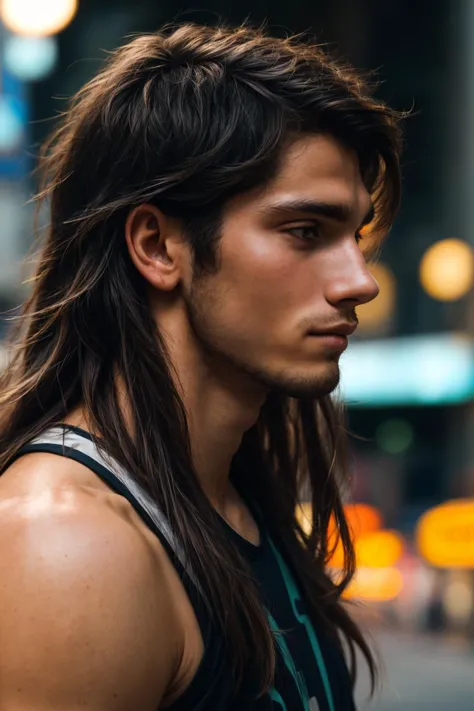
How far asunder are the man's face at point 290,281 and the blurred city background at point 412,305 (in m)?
10.9

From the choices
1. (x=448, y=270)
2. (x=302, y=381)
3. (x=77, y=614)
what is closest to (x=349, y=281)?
(x=302, y=381)

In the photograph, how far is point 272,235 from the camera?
260cm

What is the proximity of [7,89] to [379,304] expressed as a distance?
31.2 feet

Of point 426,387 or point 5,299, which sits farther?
point 5,299

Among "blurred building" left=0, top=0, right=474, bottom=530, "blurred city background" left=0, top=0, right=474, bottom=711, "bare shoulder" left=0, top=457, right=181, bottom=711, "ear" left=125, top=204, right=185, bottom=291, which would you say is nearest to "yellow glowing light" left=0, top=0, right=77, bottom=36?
"blurred city background" left=0, top=0, right=474, bottom=711

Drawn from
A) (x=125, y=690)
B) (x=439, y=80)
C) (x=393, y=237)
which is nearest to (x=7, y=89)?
(x=439, y=80)

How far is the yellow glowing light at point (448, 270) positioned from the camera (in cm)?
1638

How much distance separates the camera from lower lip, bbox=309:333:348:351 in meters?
2.64

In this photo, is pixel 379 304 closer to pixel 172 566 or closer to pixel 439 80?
pixel 439 80

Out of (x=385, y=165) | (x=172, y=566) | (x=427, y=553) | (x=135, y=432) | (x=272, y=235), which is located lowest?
(x=427, y=553)

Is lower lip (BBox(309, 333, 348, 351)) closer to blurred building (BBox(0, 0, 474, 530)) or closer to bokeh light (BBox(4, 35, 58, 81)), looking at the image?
bokeh light (BBox(4, 35, 58, 81))

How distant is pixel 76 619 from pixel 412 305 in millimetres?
17370

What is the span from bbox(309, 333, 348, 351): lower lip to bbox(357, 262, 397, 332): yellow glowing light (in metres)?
16.7

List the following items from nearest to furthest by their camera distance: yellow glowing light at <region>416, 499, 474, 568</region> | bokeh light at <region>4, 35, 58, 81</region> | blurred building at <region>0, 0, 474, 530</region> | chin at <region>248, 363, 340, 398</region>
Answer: chin at <region>248, 363, 340, 398</region> < bokeh light at <region>4, 35, 58, 81</region> < yellow glowing light at <region>416, 499, 474, 568</region> < blurred building at <region>0, 0, 474, 530</region>
